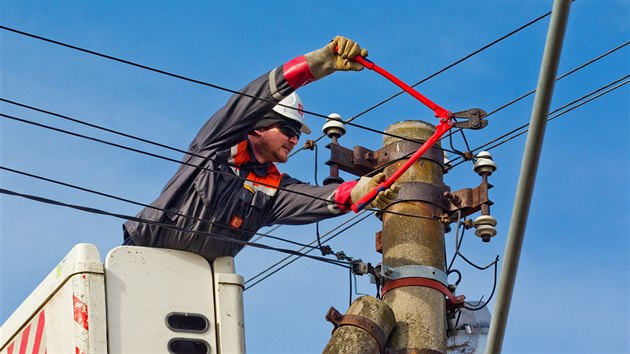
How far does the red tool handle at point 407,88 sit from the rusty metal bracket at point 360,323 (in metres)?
1.42

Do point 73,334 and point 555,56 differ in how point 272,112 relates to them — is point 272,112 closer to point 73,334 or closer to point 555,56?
point 73,334

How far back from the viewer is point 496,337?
6051mm

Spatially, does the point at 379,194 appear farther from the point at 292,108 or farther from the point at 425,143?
the point at 292,108

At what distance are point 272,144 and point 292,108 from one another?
0.32m

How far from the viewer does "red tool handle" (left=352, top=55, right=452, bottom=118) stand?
8062 millimetres

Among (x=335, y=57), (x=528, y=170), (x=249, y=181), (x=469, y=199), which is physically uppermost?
(x=335, y=57)

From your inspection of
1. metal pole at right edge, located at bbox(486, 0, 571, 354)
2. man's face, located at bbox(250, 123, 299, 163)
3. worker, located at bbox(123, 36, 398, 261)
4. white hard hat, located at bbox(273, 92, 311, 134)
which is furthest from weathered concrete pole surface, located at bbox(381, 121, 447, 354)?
metal pole at right edge, located at bbox(486, 0, 571, 354)

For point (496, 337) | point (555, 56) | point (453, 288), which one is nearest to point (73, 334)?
point (496, 337)

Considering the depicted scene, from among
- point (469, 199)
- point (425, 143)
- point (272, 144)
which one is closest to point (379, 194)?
point (425, 143)

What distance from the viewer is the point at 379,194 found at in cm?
835

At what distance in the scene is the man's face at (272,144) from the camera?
A: 8.71m

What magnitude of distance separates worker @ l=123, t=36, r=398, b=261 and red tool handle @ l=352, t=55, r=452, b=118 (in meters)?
0.04

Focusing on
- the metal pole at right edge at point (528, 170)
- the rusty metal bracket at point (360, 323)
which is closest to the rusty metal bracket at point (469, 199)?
the rusty metal bracket at point (360, 323)

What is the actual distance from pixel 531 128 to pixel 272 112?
3.26 m
